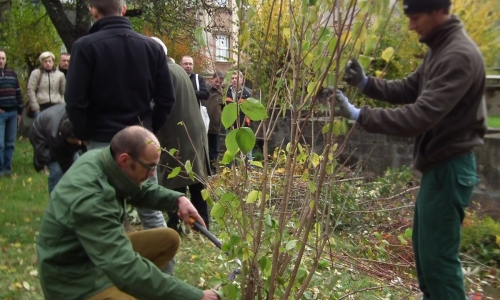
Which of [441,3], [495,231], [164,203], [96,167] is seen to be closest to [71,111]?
[164,203]

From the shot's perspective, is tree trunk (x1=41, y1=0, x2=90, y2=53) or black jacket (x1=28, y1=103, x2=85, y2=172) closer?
black jacket (x1=28, y1=103, x2=85, y2=172)

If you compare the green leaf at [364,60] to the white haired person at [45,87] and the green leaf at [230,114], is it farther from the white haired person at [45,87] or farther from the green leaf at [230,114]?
the white haired person at [45,87]

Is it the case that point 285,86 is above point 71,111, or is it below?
above

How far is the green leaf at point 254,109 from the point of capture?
2963 mm

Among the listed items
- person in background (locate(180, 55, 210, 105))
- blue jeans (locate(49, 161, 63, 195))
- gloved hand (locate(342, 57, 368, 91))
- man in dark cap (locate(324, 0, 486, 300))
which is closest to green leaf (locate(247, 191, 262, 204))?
man in dark cap (locate(324, 0, 486, 300))

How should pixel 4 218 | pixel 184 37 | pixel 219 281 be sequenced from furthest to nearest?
pixel 184 37 → pixel 4 218 → pixel 219 281

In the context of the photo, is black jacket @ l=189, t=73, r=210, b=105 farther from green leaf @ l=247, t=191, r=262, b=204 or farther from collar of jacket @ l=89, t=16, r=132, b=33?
green leaf @ l=247, t=191, r=262, b=204

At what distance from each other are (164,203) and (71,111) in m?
1.06

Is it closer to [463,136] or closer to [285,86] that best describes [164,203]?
[285,86]

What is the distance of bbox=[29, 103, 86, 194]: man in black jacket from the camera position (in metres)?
5.69

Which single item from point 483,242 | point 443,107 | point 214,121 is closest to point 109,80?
point 443,107

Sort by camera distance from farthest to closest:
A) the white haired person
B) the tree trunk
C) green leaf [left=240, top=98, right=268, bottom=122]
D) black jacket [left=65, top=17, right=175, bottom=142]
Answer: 1. the tree trunk
2. the white haired person
3. black jacket [left=65, top=17, right=175, bottom=142]
4. green leaf [left=240, top=98, right=268, bottom=122]

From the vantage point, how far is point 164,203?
12.8 feet

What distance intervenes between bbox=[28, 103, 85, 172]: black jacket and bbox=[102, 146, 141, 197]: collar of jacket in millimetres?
2510
